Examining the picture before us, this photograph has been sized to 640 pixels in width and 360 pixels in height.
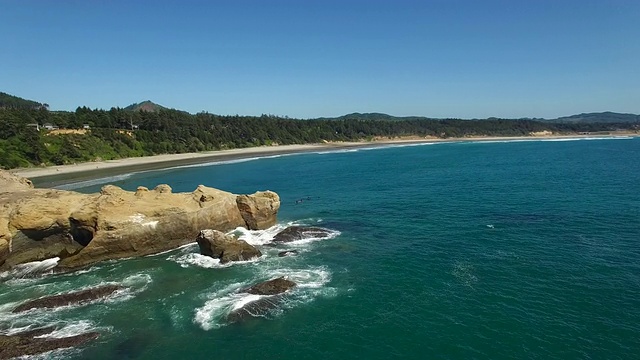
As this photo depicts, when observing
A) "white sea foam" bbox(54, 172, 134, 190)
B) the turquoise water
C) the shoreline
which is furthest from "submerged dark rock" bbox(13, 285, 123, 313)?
the shoreline

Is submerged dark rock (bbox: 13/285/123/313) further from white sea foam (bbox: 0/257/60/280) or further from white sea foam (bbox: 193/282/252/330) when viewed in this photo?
white sea foam (bbox: 193/282/252/330)

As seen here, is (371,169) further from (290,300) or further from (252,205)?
(290,300)

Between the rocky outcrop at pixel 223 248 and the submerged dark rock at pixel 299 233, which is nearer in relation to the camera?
the rocky outcrop at pixel 223 248

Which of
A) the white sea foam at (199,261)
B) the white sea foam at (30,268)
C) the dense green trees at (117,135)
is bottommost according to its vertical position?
the white sea foam at (199,261)

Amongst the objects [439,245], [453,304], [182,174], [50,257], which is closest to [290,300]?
[453,304]

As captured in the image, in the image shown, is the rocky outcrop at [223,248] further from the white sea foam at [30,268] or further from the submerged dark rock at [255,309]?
the white sea foam at [30,268]

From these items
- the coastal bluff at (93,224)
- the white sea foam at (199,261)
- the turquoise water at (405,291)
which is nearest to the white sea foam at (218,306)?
the turquoise water at (405,291)

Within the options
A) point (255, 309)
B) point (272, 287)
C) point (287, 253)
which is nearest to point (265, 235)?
point (287, 253)

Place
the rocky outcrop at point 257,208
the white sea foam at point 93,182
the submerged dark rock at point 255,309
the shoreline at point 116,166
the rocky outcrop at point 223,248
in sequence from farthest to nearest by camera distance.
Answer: the shoreline at point 116,166, the white sea foam at point 93,182, the rocky outcrop at point 257,208, the rocky outcrop at point 223,248, the submerged dark rock at point 255,309
